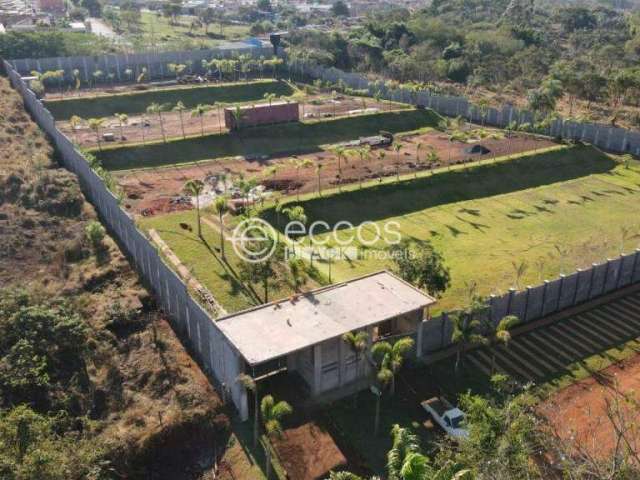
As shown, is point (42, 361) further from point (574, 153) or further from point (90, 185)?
point (574, 153)

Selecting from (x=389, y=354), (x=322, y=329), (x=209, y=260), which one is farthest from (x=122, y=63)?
(x=389, y=354)

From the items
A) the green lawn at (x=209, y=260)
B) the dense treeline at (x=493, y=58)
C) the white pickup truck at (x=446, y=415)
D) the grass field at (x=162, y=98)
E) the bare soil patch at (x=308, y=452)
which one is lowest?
the bare soil patch at (x=308, y=452)

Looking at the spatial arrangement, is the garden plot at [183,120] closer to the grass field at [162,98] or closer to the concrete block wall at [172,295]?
the grass field at [162,98]

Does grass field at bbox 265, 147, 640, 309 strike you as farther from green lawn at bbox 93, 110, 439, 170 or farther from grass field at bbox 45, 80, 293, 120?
grass field at bbox 45, 80, 293, 120

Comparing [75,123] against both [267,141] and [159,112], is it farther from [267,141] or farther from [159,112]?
[267,141]

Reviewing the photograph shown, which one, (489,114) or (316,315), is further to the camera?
(489,114)

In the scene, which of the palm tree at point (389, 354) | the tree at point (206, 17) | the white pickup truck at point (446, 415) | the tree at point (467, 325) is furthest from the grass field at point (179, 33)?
the white pickup truck at point (446, 415)

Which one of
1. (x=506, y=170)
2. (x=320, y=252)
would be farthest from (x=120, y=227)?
(x=506, y=170)
